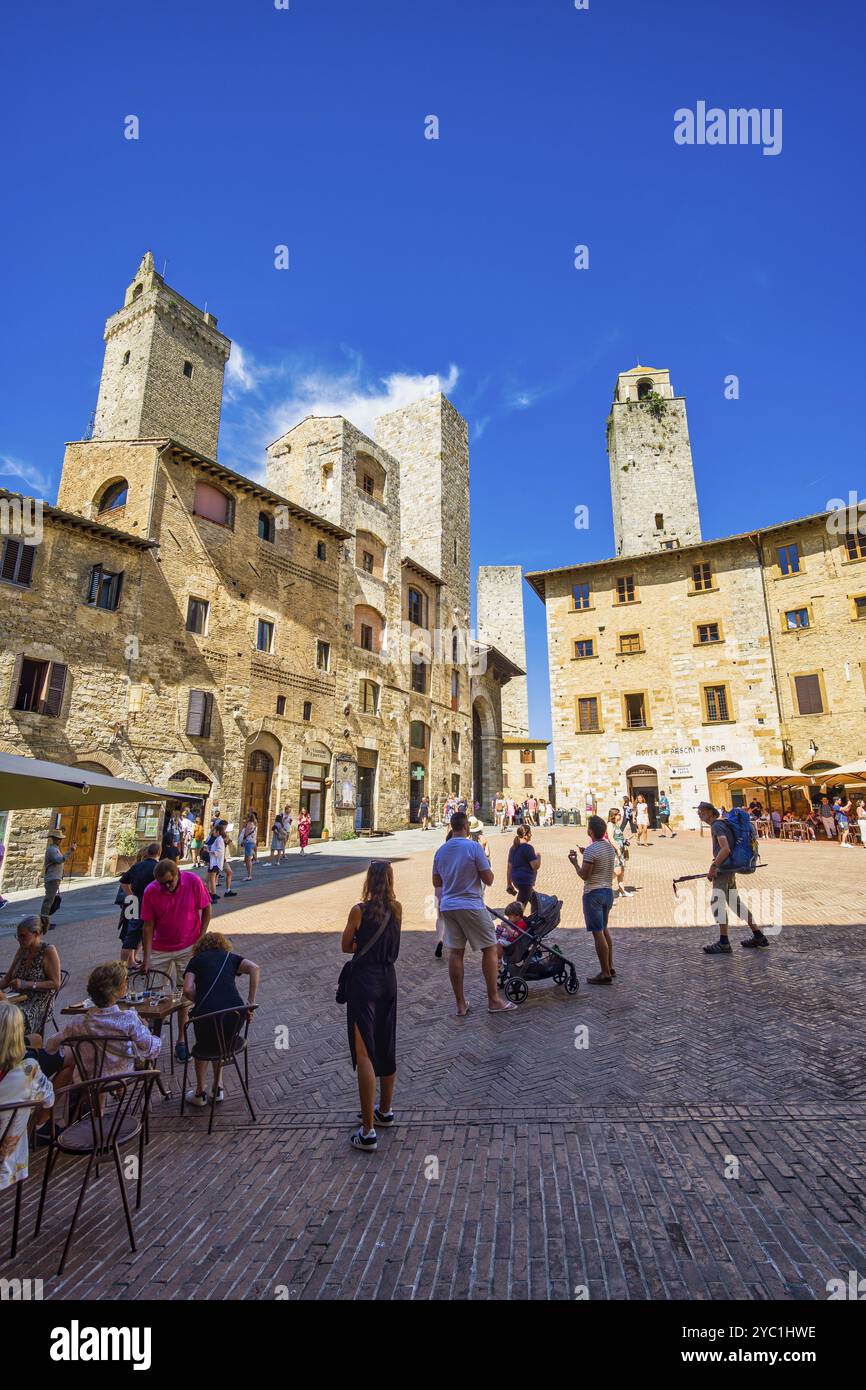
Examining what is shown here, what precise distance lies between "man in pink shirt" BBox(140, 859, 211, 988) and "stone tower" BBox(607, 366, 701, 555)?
33.7m

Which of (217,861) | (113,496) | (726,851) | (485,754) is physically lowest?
(217,861)

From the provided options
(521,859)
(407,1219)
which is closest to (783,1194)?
(407,1219)

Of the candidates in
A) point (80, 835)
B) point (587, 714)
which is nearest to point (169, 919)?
point (80, 835)

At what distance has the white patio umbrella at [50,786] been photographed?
5525 millimetres

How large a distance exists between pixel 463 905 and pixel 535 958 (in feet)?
4.83

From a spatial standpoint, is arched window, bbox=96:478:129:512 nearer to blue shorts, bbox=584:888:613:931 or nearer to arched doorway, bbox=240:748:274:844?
arched doorway, bbox=240:748:274:844

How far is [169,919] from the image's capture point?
5.82 metres

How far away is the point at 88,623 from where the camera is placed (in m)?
17.9

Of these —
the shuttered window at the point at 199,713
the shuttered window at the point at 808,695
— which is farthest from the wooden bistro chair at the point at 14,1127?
the shuttered window at the point at 808,695

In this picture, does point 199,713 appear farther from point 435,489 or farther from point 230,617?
point 435,489

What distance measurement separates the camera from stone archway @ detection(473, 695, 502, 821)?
3847 centimetres

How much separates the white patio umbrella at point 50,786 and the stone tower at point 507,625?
4813cm

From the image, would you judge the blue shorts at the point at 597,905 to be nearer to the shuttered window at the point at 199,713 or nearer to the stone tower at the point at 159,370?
the shuttered window at the point at 199,713
